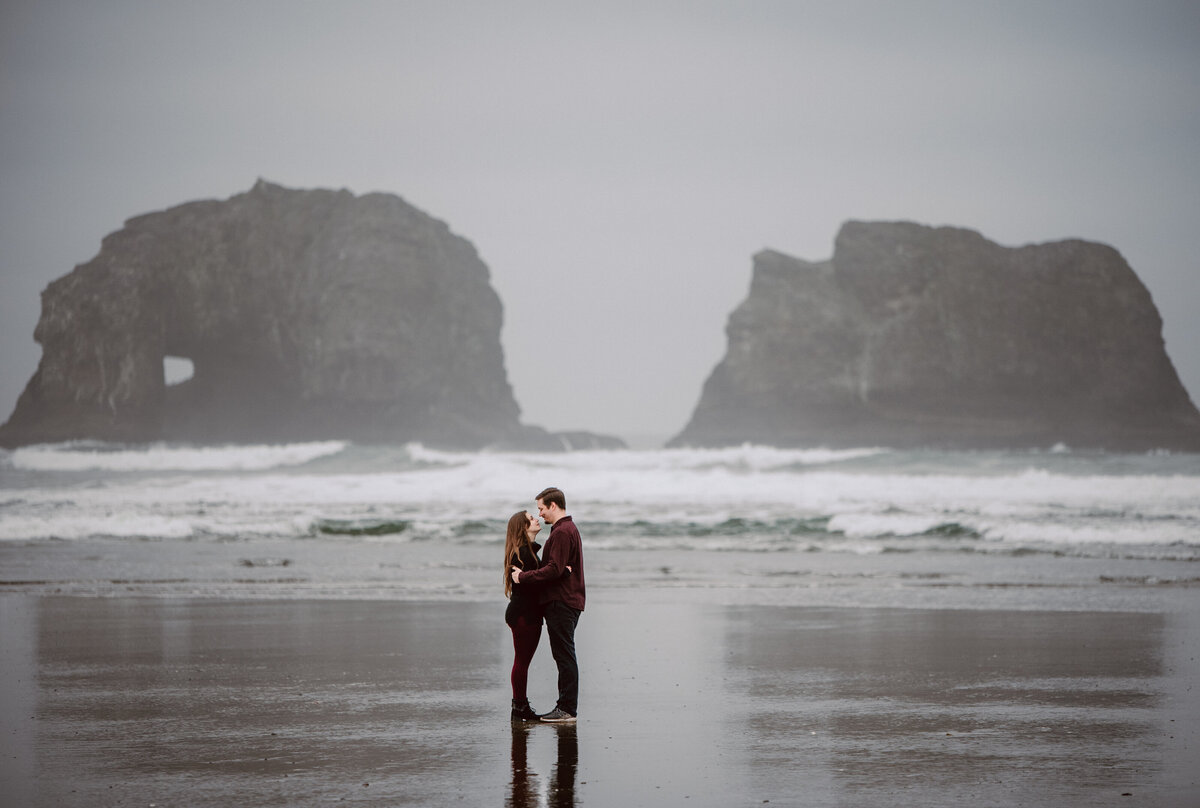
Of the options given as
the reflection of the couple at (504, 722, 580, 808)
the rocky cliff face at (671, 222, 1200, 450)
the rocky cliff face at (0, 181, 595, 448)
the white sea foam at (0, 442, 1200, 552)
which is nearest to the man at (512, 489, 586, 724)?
the reflection of the couple at (504, 722, 580, 808)

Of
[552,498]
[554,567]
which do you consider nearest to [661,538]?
[554,567]

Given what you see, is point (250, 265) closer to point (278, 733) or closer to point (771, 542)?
point (771, 542)

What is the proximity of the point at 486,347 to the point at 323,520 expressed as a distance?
9190cm

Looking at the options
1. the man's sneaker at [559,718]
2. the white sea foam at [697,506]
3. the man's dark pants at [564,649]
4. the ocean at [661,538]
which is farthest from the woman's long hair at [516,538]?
the white sea foam at [697,506]

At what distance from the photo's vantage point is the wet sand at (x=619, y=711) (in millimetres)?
5789

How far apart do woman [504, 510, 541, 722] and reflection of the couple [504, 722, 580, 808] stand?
0.18 meters

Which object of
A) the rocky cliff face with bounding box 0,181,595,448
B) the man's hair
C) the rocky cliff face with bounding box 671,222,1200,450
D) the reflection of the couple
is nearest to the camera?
the reflection of the couple

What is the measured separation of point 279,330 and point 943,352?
66.0m

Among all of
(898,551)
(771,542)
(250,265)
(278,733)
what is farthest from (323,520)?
(250,265)

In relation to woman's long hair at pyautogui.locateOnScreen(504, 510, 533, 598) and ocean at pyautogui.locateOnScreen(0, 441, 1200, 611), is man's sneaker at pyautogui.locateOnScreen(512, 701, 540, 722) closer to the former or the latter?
woman's long hair at pyautogui.locateOnScreen(504, 510, 533, 598)

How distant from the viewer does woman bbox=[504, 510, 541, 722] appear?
739 centimetres

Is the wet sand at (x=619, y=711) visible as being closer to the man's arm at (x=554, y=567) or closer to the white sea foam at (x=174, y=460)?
the man's arm at (x=554, y=567)

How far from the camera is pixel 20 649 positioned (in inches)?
408

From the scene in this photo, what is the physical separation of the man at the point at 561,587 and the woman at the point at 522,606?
0.23 feet
